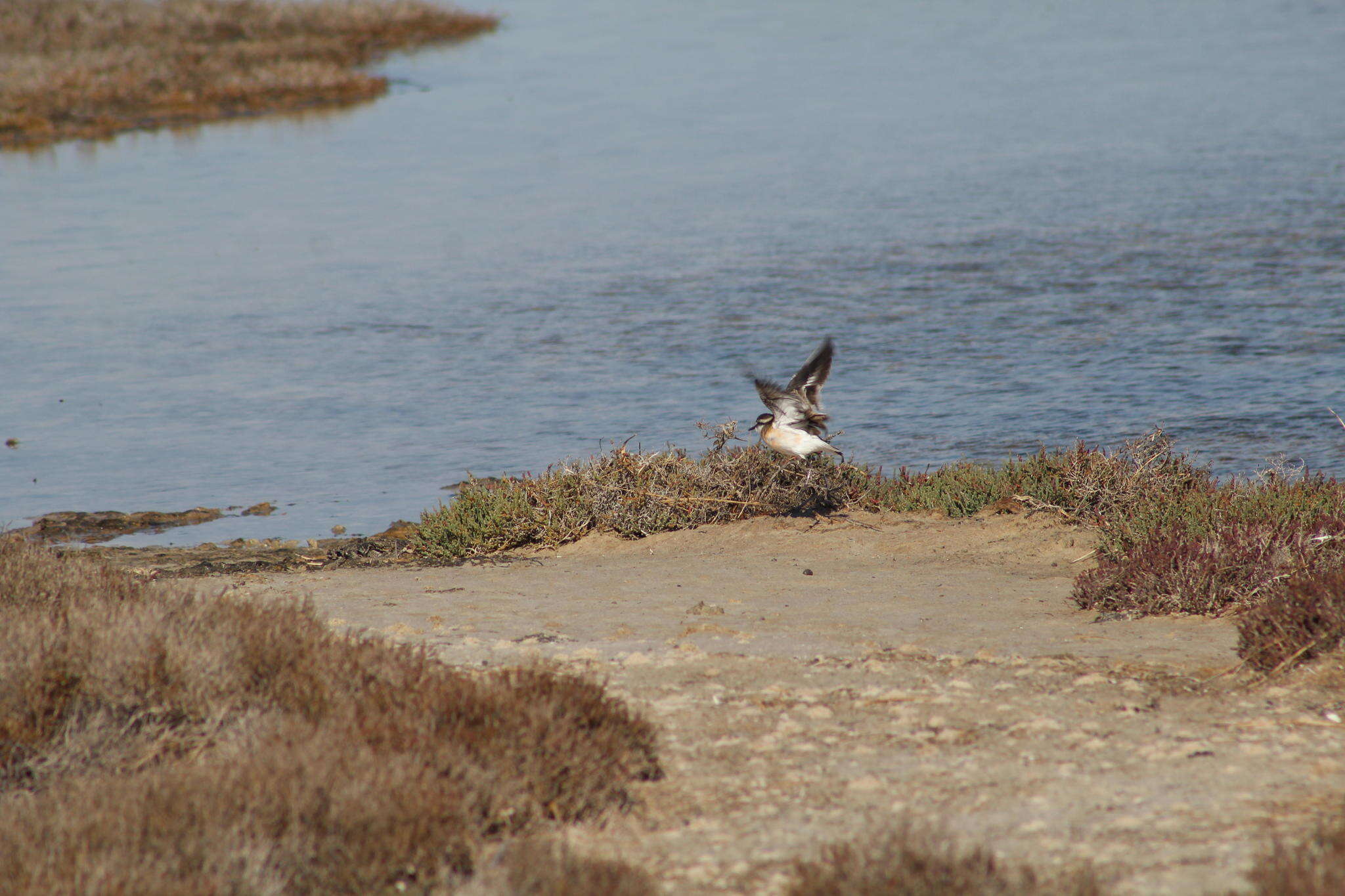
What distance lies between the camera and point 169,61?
4347cm

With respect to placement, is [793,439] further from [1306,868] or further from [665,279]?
[665,279]

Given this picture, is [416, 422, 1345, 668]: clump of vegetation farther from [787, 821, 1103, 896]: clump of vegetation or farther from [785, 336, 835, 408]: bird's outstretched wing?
[787, 821, 1103, 896]: clump of vegetation

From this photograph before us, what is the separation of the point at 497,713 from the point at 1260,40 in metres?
44.6

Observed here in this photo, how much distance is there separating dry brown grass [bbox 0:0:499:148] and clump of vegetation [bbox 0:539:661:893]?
37059mm

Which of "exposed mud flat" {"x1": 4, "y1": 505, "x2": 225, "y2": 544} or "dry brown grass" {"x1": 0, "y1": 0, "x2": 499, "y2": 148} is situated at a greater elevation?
"dry brown grass" {"x1": 0, "y1": 0, "x2": 499, "y2": 148}

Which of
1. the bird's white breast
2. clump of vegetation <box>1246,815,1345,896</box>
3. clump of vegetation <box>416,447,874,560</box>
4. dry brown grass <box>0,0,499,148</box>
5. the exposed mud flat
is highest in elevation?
dry brown grass <box>0,0,499,148</box>

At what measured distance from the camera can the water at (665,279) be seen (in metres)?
13.4

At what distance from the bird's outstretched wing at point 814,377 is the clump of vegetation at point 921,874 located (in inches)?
211

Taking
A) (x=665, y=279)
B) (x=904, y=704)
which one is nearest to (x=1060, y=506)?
(x=904, y=704)

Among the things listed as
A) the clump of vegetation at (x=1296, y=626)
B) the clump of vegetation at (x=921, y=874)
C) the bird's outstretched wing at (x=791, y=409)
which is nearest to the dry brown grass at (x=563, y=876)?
the clump of vegetation at (x=921, y=874)

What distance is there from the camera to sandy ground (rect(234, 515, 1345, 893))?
4.50m

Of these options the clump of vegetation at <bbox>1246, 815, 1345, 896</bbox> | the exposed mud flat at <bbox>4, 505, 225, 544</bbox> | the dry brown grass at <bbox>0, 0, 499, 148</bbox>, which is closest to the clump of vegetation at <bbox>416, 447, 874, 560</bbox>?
the exposed mud flat at <bbox>4, 505, 225, 544</bbox>

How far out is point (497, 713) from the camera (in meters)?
4.96

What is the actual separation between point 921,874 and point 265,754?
2.20m
